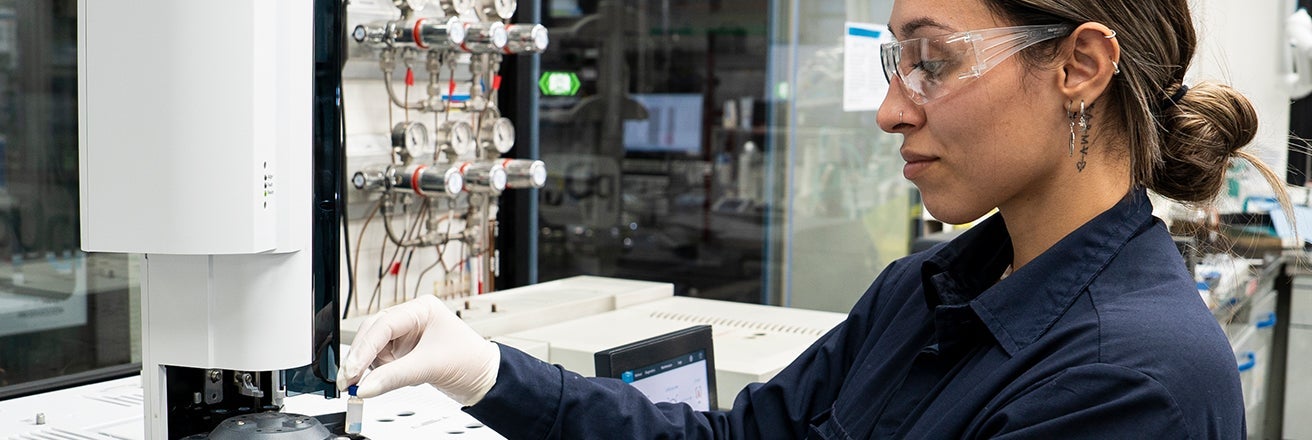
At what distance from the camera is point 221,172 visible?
39.2 inches

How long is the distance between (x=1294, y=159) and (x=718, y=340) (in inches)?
154

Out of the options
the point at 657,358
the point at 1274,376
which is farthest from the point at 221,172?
the point at 1274,376

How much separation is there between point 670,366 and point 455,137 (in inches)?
44.1

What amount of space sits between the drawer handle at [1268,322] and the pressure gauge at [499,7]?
114 inches

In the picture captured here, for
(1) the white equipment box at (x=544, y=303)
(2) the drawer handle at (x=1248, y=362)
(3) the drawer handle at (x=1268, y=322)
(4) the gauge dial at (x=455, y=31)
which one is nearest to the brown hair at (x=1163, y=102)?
(1) the white equipment box at (x=544, y=303)

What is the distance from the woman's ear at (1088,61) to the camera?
3.28ft

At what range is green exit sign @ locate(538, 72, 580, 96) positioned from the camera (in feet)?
14.3

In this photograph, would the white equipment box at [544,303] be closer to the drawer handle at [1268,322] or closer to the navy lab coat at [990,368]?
the navy lab coat at [990,368]

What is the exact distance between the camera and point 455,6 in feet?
8.45

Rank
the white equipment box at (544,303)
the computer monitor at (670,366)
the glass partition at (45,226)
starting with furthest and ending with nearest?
the glass partition at (45,226) → the white equipment box at (544,303) → the computer monitor at (670,366)

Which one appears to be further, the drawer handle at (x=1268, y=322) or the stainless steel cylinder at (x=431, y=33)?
the drawer handle at (x=1268, y=322)

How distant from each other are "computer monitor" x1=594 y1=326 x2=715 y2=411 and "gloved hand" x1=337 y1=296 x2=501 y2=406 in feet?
1.42

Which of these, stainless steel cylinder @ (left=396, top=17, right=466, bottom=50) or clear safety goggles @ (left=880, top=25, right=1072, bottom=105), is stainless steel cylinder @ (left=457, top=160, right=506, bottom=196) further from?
clear safety goggles @ (left=880, top=25, right=1072, bottom=105)

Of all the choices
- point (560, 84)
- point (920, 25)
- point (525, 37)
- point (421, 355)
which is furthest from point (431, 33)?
point (560, 84)
